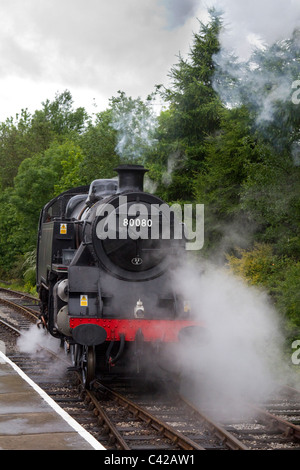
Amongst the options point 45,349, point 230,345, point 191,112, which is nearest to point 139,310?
point 230,345

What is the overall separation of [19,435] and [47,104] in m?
61.2

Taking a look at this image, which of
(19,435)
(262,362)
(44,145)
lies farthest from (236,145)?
(44,145)

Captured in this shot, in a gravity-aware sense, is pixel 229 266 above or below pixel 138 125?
below

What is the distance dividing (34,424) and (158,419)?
1570mm

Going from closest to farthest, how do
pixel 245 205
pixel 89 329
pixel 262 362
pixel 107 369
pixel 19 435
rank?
pixel 19 435
pixel 89 329
pixel 107 369
pixel 262 362
pixel 245 205

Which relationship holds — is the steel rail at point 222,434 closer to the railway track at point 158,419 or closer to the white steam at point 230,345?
the railway track at point 158,419

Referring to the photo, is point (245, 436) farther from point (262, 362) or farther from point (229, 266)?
point (229, 266)

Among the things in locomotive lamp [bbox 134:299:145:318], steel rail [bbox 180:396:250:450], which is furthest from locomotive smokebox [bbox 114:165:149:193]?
steel rail [bbox 180:396:250:450]

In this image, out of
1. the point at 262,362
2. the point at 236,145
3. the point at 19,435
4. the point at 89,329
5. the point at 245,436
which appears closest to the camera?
the point at 19,435

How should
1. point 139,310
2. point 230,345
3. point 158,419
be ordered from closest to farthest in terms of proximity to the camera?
point 158,419 < point 139,310 < point 230,345

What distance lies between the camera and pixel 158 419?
779 cm

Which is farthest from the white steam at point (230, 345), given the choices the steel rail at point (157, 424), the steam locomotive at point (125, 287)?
the steel rail at point (157, 424)

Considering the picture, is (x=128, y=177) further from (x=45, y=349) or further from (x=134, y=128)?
(x=134, y=128)

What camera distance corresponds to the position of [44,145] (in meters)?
52.6
